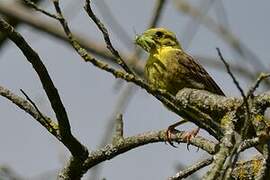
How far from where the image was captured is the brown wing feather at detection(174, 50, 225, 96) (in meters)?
5.71

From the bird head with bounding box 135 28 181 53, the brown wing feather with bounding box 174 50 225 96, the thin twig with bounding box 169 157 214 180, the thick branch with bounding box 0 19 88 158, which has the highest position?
the bird head with bounding box 135 28 181 53

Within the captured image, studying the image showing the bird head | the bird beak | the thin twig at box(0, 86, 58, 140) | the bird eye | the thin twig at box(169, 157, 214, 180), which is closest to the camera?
the thin twig at box(169, 157, 214, 180)

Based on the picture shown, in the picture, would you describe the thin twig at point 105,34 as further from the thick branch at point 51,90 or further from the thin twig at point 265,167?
the thin twig at point 265,167

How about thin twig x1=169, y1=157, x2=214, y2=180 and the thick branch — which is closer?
the thick branch

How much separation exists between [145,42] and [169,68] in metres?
0.40

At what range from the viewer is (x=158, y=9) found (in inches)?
232

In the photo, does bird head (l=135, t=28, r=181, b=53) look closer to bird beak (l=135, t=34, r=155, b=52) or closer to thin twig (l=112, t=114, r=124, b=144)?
bird beak (l=135, t=34, r=155, b=52)

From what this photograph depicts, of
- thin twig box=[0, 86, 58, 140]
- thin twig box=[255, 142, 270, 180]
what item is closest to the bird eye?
thin twig box=[0, 86, 58, 140]

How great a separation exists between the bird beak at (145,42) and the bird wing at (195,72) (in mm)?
205

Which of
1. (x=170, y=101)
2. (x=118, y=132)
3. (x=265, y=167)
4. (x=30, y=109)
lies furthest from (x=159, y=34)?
(x=265, y=167)

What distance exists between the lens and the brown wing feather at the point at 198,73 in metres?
5.71

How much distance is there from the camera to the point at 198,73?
5938 millimetres

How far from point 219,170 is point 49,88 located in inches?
48.4

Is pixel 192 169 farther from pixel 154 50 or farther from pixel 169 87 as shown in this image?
pixel 154 50
